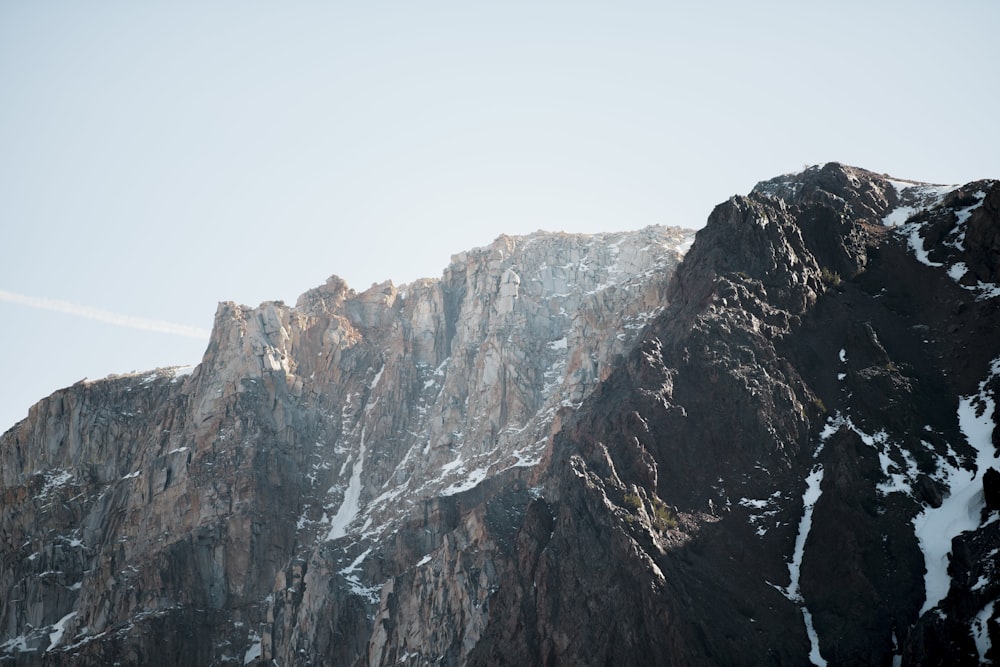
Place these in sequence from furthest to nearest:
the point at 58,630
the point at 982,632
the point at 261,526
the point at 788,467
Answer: the point at 58,630
the point at 261,526
the point at 788,467
the point at 982,632

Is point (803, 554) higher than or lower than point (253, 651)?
higher

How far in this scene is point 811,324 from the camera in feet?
474

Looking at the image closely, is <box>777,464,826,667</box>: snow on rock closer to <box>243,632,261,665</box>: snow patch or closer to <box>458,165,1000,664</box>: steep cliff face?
<box>458,165,1000,664</box>: steep cliff face

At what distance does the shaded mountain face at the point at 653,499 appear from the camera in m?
112

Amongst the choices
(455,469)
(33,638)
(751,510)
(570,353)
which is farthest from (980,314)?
(33,638)

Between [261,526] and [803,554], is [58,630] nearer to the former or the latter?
[261,526]

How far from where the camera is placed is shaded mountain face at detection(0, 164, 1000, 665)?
368 ft

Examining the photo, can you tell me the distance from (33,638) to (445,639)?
84.6m

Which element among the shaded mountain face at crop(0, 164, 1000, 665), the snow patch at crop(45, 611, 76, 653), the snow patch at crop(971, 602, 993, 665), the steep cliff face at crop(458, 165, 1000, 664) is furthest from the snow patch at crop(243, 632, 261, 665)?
the snow patch at crop(971, 602, 993, 665)

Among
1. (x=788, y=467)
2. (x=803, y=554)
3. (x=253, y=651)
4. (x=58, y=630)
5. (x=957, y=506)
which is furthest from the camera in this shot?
(x=58, y=630)

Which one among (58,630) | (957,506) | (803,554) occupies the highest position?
(957,506)

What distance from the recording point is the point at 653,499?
125m

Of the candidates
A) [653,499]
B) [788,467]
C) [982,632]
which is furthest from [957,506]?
[653,499]

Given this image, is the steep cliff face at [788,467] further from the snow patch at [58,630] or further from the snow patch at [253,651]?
the snow patch at [58,630]
